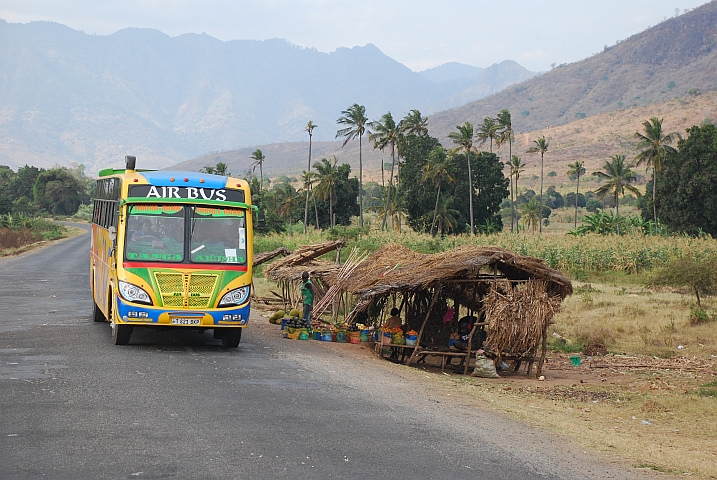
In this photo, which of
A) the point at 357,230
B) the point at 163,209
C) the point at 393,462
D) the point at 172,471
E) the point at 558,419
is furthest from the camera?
the point at 357,230

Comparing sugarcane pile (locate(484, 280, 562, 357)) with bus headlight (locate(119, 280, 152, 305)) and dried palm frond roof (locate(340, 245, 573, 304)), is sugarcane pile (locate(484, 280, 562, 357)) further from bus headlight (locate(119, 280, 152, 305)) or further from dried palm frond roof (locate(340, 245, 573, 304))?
bus headlight (locate(119, 280, 152, 305))

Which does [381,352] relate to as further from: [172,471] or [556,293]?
[172,471]

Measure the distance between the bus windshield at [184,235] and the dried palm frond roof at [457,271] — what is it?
13.8 ft

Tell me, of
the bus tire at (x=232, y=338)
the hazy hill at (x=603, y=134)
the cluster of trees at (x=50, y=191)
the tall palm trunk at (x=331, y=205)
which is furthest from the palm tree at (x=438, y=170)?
the hazy hill at (x=603, y=134)

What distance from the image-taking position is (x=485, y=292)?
66.0ft

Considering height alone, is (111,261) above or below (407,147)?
below

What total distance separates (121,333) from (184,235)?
88.2 inches

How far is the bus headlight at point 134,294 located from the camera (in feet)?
48.8

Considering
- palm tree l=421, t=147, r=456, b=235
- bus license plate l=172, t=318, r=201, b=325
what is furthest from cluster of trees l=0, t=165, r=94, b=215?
Result: bus license plate l=172, t=318, r=201, b=325

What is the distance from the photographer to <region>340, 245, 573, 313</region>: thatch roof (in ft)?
58.8

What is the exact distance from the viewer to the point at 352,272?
22438 mm

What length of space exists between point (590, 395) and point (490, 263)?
3663 millimetres

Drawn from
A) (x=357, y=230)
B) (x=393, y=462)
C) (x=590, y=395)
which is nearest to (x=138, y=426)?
(x=393, y=462)

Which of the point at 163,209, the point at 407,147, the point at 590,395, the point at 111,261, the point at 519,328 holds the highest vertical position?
the point at 407,147
